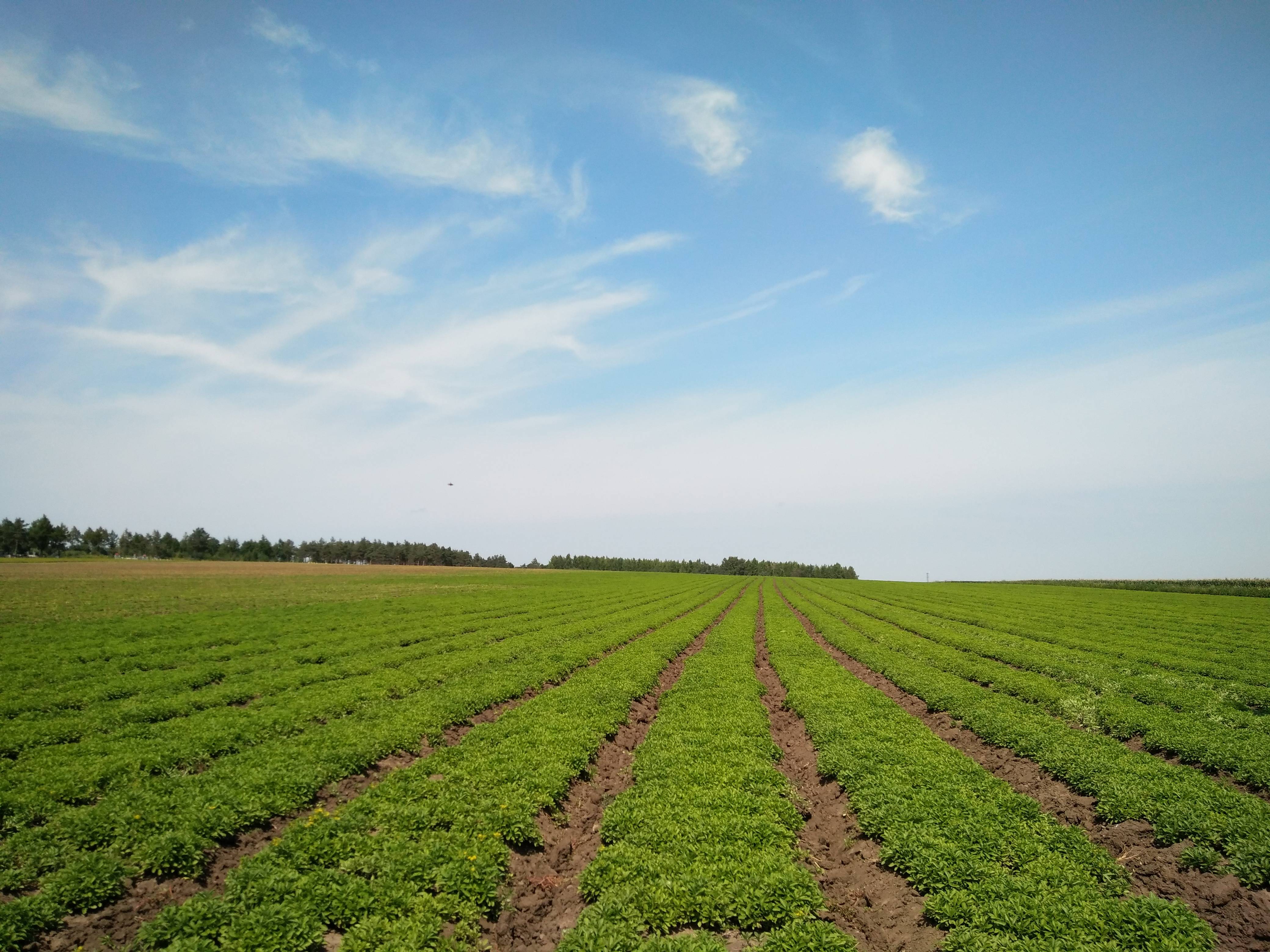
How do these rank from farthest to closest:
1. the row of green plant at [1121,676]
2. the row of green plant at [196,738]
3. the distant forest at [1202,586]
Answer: the distant forest at [1202,586]
the row of green plant at [1121,676]
the row of green plant at [196,738]

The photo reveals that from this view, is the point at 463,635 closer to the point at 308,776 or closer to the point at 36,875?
the point at 308,776

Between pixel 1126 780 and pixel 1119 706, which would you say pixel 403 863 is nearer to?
pixel 1126 780

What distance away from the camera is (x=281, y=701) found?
1788cm

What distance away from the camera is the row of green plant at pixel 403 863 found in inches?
295

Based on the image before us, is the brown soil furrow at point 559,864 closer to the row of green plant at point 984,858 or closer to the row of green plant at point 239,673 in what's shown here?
the row of green plant at point 984,858

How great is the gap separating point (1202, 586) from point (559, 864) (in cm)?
13310

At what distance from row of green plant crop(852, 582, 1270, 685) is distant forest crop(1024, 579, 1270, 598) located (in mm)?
8377

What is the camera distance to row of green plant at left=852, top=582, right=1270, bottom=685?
27641 millimetres

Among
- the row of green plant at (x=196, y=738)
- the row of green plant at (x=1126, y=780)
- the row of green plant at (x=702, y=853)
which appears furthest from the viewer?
the row of green plant at (x=196, y=738)

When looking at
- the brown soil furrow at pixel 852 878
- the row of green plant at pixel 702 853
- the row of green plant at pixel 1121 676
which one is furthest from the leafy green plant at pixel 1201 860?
the row of green plant at pixel 1121 676

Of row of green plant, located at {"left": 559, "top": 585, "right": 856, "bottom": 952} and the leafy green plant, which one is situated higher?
the leafy green plant

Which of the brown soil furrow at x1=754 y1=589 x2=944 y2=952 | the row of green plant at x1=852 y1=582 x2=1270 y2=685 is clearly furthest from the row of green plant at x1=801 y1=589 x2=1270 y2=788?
the brown soil furrow at x1=754 y1=589 x2=944 y2=952

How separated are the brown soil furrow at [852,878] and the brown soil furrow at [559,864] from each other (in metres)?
3.99

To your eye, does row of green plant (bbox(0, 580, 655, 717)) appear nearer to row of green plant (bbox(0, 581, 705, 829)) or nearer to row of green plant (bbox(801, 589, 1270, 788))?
row of green plant (bbox(0, 581, 705, 829))
